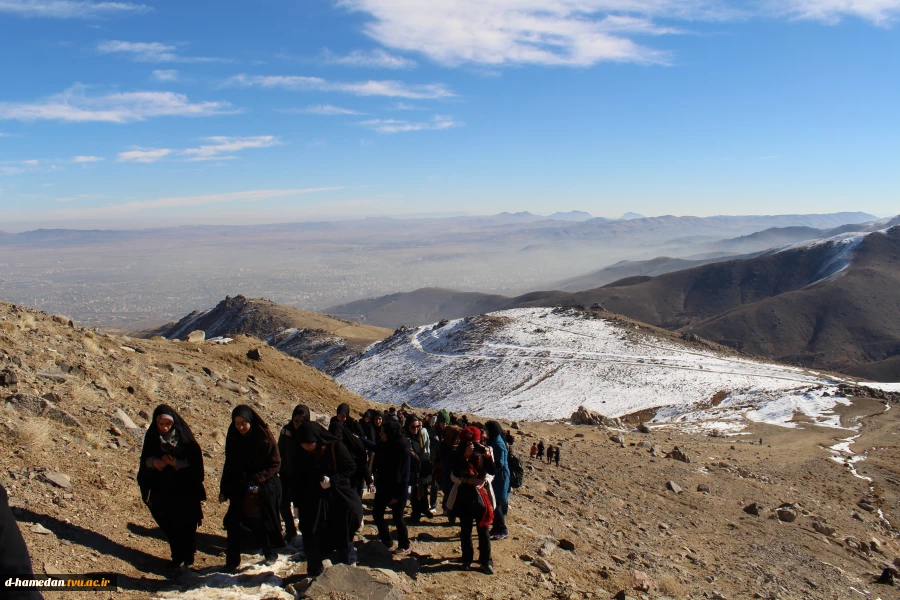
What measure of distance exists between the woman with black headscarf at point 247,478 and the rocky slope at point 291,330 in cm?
4768

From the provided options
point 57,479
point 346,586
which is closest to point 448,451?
point 346,586

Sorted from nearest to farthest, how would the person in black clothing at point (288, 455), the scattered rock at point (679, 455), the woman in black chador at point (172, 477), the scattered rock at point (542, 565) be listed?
the woman in black chador at point (172, 477) < the person in black clothing at point (288, 455) < the scattered rock at point (542, 565) < the scattered rock at point (679, 455)

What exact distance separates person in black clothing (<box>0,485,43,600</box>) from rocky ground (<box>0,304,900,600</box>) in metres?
2.14

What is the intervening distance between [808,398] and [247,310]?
210 feet

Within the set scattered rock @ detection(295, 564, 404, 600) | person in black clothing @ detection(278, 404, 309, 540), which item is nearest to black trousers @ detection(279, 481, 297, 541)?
person in black clothing @ detection(278, 404, 309, 540)

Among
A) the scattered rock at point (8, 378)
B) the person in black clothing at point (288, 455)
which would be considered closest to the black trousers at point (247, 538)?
the person in black clothing at point (288, 455)

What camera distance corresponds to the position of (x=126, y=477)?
23.9 feet

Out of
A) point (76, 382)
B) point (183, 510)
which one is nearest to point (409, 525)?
point (183, 510)

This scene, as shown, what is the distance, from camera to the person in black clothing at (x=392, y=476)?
675 centimetres

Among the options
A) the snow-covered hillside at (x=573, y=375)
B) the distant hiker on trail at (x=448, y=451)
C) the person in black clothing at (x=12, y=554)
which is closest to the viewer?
the person in black clothing at (x=12, y=554)

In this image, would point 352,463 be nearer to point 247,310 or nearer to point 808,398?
point 808,398

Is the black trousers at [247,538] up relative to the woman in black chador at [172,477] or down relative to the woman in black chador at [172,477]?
down

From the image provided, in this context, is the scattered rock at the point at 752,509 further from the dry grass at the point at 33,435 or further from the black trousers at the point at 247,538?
the dry grass at the point at 33,435

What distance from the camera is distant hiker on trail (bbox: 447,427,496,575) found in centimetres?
652
